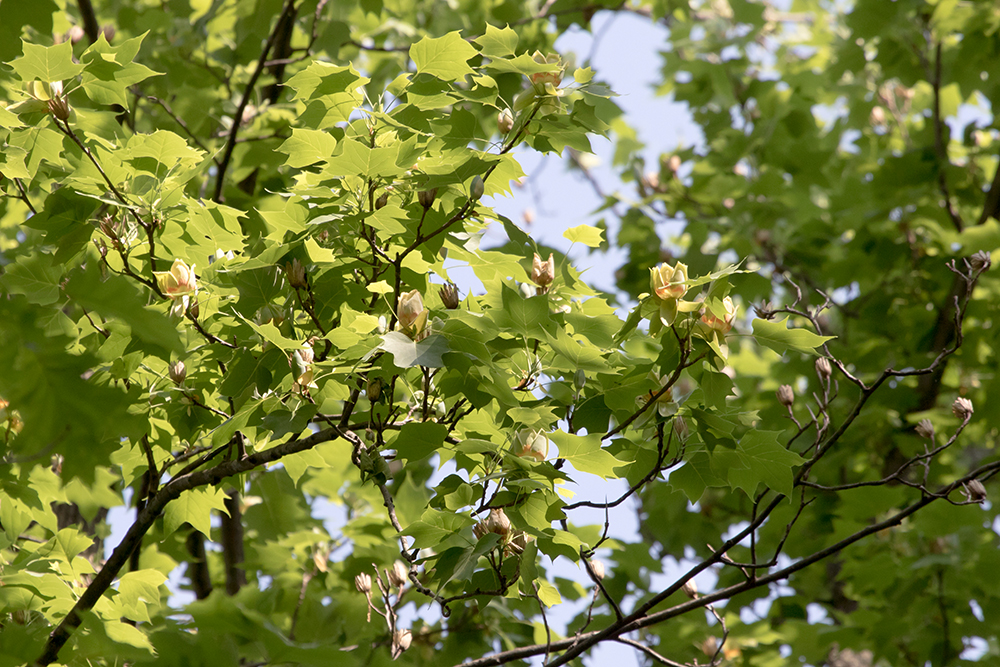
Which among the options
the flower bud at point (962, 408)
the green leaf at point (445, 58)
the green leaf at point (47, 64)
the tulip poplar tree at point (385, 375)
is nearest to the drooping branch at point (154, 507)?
the tulip poplar tree at point (385, 375)

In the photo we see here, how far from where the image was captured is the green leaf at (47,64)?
1.90 meters

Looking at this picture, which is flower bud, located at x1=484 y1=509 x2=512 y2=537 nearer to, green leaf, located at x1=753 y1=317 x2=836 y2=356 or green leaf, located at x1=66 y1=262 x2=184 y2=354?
green leaf, located at x1=753 y1=317 x2=836 y2=356

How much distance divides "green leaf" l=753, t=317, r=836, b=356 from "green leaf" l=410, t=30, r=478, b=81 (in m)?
0.90

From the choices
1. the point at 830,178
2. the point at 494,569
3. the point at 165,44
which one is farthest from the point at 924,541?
the point at 165,44

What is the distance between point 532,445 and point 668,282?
0.43 metres

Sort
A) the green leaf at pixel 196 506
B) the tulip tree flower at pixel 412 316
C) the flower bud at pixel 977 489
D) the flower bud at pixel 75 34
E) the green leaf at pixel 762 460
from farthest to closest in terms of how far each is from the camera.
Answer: the flower bud at pixel 75 34 < the green leaf at pixel 196 506 < the flower bud at pixel 977 489 < the green leaf at pixel 762 460 < the tulip tree flower at pixel 412 316

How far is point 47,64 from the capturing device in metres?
1.93

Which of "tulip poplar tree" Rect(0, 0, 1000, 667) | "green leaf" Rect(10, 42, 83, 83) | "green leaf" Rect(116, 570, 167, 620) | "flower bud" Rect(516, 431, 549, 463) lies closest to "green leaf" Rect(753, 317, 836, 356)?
"tulip poplar tree" Rect(0, 0, 1000, 667)

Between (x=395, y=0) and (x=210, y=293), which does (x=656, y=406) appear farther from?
(x=395, y=0)

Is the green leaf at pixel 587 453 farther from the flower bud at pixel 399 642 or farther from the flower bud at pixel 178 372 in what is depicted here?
the flower bud at pixel 178 372

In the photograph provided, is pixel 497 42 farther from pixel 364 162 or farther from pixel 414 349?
pixel 414 349

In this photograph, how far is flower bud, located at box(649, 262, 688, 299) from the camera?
63.6 inches

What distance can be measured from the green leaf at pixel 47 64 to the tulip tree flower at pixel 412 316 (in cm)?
98

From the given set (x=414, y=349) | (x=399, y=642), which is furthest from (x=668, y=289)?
(x=399, y=642)
